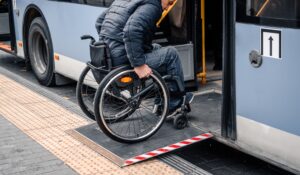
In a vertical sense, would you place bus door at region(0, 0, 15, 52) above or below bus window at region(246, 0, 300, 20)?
below

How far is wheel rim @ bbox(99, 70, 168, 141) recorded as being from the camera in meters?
5.23

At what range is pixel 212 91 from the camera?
6539 mm

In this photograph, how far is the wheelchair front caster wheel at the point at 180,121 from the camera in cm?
543

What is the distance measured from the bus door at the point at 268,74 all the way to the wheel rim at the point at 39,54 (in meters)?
4.47

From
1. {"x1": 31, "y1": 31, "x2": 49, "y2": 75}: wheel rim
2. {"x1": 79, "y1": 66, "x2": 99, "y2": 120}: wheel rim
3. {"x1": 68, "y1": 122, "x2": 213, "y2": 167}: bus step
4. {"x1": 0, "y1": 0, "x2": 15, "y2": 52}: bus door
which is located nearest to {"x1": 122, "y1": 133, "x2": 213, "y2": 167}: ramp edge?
{"x1": 68, "y1": 122, "x2": 213, "y2": 167}: bus step

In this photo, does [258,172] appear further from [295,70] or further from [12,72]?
[12,72]

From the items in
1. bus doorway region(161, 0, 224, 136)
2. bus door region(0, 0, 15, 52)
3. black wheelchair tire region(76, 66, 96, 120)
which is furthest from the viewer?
bus door region(0, 0, 15, 52)

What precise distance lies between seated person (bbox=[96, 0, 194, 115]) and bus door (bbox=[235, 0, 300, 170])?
2.90 ft

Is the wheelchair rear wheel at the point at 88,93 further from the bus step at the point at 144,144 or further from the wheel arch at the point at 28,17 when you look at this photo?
the wheel arch at the point at 28,17

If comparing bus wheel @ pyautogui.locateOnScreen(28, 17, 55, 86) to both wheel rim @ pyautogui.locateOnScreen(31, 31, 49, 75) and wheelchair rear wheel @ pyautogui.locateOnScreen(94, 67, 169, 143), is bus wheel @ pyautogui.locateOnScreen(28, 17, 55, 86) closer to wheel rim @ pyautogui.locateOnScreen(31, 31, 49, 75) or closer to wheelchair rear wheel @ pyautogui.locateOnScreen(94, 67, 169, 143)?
wheel rim @ pyautogui.locateOnScreen(31, 31, 49, 75)

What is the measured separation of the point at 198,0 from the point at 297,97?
3071mm

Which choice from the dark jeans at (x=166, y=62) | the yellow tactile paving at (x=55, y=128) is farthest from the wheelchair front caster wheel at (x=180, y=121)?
the yellow tactile paving at (x=55, y=128)

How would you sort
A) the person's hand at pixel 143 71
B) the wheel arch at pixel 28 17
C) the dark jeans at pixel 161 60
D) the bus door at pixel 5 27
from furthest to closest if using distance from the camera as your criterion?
the bus door at pixel 5 27 → the wheel arch at pixel 28 17 → the dark jeans at pixel 161 60 → the person's hand at pixel 143 71

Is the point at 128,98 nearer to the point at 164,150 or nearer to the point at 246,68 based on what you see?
the point at 164,150
